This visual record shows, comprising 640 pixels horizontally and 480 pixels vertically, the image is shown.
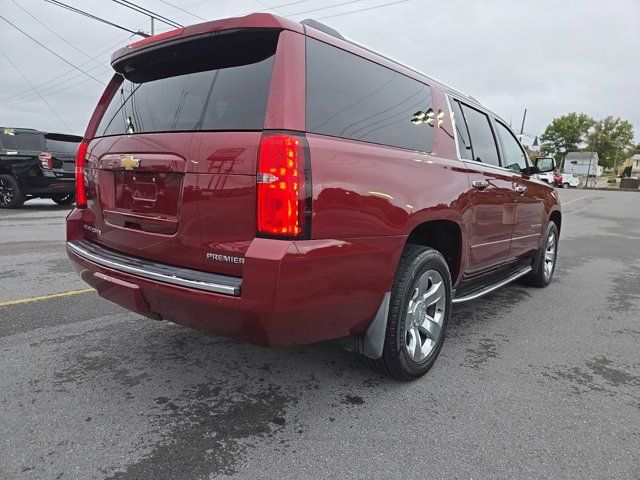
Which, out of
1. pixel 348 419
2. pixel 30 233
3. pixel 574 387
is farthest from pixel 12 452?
pixel 30 233

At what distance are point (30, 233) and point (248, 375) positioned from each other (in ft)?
22.4

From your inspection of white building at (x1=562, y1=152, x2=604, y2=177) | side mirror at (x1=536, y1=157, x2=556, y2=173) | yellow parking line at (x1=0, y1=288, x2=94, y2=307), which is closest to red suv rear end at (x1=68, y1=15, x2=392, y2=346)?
yellow parking line at (x1=0, y1=288, x2=94, y2=307)

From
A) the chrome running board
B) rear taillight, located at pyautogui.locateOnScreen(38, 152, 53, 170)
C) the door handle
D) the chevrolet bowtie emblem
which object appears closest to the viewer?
the chevrolet bowtie emblem

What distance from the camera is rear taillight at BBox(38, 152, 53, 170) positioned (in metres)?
10.9

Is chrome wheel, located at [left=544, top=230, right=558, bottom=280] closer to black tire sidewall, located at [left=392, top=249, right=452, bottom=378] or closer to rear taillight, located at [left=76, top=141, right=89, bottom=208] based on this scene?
black tire sidewall, located at [left=392, top=249, right=452, bottom=378]

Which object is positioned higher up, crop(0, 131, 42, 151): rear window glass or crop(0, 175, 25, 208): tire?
crop(0, 131, 42, 151): rear window glass

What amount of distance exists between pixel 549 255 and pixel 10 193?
39.4 feet

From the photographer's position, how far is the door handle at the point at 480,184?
3.40 m

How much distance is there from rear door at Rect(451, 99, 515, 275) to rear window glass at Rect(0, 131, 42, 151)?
1091cm

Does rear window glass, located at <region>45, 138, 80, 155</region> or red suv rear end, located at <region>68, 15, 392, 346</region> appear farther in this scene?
rear window glass, located at <region>45, 138, 80, 155</region>

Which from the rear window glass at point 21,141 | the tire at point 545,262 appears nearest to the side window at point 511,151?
the tire at point 545,262

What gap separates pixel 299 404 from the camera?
259 centimetres

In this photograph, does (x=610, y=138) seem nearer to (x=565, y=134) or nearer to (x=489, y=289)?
(x=565, y=134)

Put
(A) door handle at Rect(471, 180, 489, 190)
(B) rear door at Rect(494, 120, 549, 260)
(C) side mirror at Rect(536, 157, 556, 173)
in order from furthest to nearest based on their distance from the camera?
(C) side mirror at Rect(536, 157, 556, 173)
(B) rear door at Rect(494, 120, 549, 260)
(A) door handle at Rect(471, 180, 489, 190)
